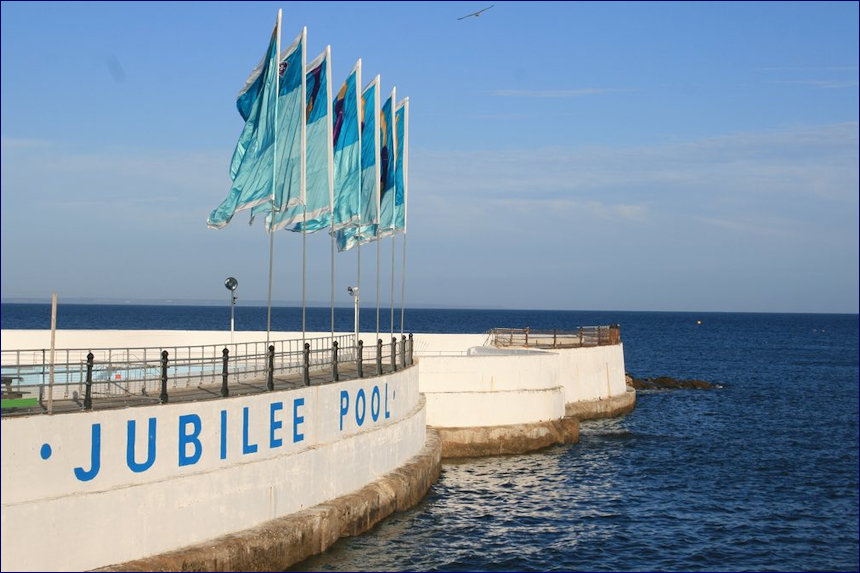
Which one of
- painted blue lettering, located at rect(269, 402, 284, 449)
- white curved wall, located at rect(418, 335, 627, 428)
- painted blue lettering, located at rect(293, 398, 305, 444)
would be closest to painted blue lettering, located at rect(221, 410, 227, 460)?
painted blue lettering, located at rect(269, 402, 284, 449)

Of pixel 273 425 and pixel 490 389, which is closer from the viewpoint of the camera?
pixel 273 425

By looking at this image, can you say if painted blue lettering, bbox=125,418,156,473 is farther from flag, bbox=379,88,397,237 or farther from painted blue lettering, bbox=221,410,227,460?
flag, bbox=379,88,397,237

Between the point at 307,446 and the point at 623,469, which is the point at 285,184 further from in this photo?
the point at 623,469

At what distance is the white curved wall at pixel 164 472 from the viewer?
549 inches

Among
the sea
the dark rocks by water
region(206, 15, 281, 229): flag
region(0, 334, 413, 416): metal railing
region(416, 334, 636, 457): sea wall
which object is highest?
region(206, 15, 281, 229): flag

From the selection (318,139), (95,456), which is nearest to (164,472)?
(95,456)

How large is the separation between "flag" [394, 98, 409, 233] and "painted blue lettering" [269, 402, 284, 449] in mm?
15315

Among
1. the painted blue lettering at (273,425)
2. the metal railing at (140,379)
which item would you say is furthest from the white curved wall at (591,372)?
the painted blue lettering at (273,425)

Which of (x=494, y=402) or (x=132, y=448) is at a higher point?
(x=132, y=448)

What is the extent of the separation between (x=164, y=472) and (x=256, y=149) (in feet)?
34.3

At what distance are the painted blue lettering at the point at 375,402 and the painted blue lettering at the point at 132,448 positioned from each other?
26.9ft

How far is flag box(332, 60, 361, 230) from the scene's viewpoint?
29.0 metres

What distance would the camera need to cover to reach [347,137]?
29.1m

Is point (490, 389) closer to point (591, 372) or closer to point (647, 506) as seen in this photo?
point (647, 506)
